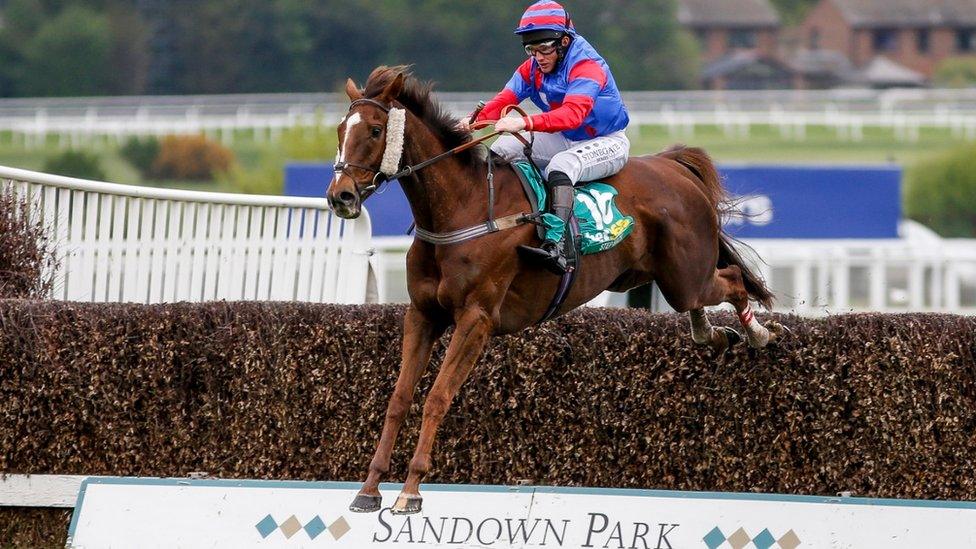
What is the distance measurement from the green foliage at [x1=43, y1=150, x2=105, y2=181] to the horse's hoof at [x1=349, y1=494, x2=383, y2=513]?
28981mm

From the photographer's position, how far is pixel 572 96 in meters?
5.89

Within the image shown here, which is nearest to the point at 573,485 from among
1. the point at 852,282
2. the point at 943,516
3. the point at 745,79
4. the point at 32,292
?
the point at 943,516

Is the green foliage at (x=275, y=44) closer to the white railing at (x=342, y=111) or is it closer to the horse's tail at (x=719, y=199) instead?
the white railing at (x=342, y=111)

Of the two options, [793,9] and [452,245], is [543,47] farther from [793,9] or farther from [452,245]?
[793,9]

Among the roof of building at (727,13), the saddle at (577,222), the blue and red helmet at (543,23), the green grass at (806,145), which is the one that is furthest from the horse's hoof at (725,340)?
the roof of building at (727,13)

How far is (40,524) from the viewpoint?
6.57 meters

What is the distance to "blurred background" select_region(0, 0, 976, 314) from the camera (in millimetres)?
14844

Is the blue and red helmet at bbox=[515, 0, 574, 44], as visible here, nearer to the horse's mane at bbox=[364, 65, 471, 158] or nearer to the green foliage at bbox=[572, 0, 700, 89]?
the horse's mane at bbox=[364, 65, 471, 158]

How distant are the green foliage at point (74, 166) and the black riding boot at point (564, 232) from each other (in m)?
28.6

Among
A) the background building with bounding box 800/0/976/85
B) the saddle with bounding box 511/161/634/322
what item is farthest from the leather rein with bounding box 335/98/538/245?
the background building with bounding box 800/0/976/85

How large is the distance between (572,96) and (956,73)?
61.7m

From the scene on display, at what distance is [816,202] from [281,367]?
9.51 metres

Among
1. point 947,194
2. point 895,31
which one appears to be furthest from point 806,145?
point 895,31

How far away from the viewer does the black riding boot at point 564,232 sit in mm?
5812
